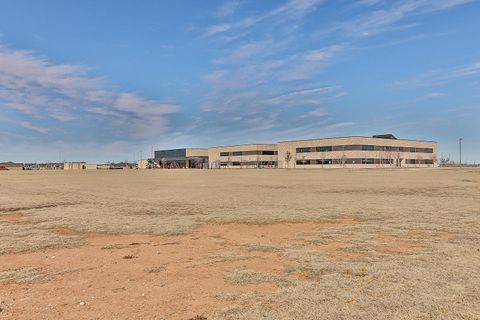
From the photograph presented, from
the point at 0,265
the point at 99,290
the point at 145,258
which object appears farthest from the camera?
the point at 145,258

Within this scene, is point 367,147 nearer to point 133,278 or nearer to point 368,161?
point 368,161

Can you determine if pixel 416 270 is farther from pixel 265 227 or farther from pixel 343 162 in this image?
pixel 343 162

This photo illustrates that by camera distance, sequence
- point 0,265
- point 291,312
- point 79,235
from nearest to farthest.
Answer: point 291,312
point 0,265
point 79,235

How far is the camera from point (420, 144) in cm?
15725

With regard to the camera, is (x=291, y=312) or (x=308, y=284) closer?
(x=291, y=312)

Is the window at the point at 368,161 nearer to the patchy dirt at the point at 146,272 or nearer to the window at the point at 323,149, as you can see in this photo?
the window at the point at 323,149

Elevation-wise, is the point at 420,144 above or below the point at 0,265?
above

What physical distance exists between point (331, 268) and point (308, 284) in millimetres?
1480

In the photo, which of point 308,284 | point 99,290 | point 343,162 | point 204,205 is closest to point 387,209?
point 204,205

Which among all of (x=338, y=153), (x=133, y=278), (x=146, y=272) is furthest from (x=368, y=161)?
(x=133, y=278)

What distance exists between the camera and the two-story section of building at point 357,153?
439 ft

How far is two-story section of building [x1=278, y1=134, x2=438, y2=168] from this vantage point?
439ft

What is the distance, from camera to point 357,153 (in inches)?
5236

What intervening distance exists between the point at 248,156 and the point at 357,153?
5728cm
